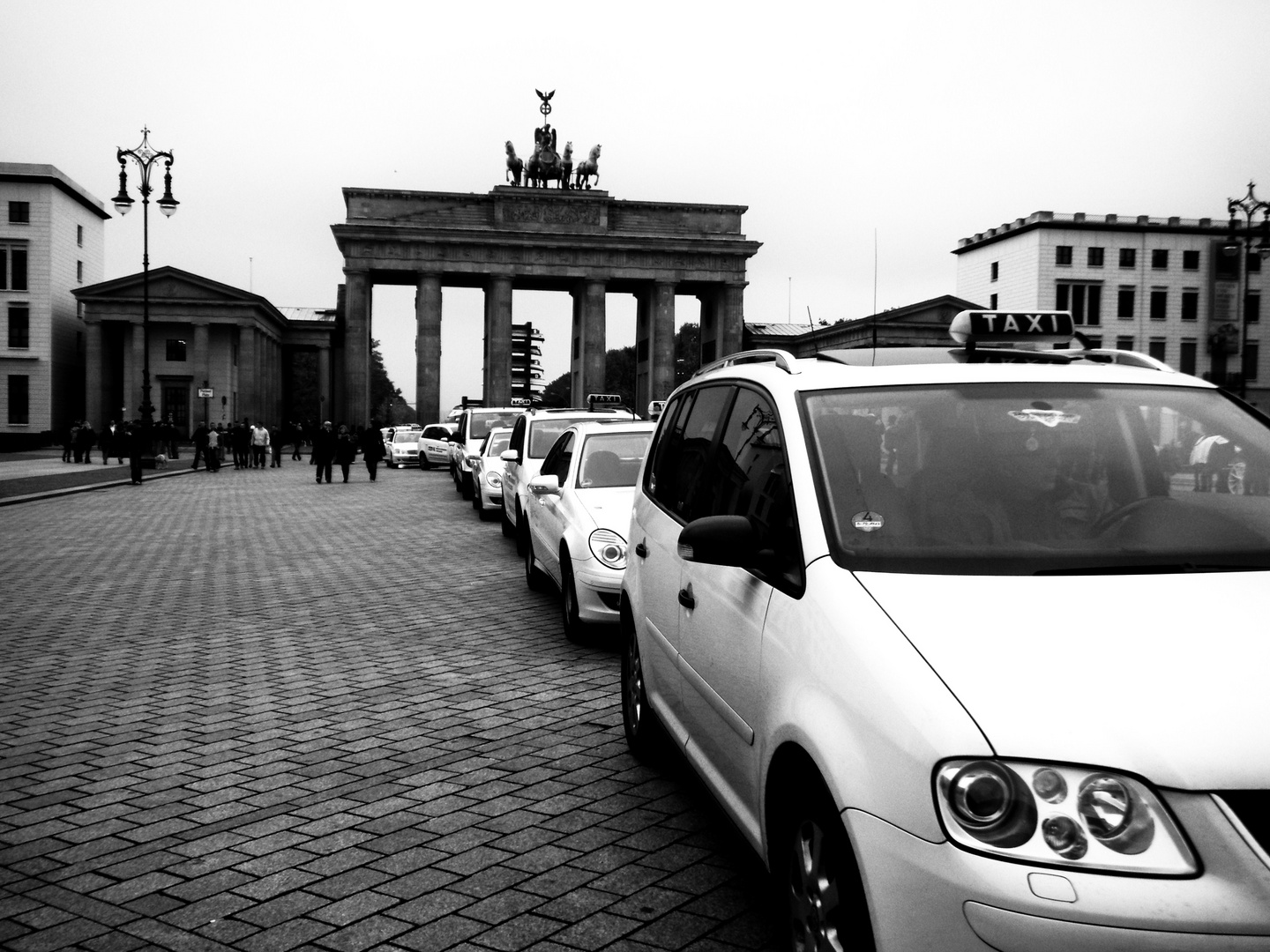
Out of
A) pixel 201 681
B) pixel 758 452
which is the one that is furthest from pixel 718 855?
pixel 201 681

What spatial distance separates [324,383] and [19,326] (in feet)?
73.6

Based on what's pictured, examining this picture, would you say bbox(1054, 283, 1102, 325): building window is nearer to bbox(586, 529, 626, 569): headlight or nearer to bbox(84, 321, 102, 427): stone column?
bbox(84, 321, 102, 427): stone column

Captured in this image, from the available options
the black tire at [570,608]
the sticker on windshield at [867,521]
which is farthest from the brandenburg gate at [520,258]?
the sticker on windshield at [867,521]

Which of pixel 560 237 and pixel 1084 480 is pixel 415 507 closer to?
pixel 1084 480

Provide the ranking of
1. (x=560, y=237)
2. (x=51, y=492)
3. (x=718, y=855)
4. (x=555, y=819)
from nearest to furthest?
(x=718, y=855), (x=555, y=819), (x=51, y=492), (x=560, y=237)

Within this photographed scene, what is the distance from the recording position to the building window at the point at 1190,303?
82.1 metres

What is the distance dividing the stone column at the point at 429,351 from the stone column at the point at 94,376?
2154 centimetres

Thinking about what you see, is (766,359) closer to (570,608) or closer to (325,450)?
(570,608)

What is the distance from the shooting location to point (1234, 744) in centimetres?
239

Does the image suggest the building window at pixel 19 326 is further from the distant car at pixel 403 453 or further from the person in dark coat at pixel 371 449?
the person in dark coat at pixel 371 449

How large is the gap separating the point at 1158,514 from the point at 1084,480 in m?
0.23

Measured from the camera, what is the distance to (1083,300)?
80688 mm

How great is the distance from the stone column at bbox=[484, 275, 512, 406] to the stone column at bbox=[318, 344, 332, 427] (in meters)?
16.1

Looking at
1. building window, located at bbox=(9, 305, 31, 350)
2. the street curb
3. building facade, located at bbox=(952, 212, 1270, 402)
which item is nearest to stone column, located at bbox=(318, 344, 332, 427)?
building window, located at bbox=(9, 305, 31, 350)
